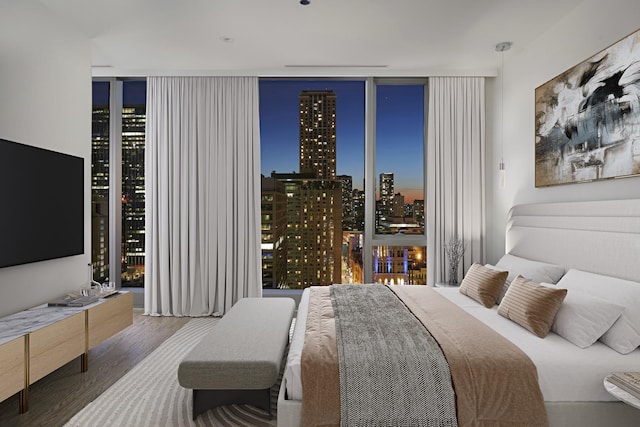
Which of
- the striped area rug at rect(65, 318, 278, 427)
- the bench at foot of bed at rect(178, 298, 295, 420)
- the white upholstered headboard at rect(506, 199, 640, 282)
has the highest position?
the white upholstered headboard at rect(506, 199, 640, 282)

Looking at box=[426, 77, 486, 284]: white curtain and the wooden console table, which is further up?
box=[426, 77, 486, 284]: white curtain

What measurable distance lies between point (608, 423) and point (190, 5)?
12.4 ft

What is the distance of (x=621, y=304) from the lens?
6.90ft

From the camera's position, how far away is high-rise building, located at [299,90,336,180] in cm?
494

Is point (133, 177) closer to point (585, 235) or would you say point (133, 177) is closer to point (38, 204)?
point (38, 204)

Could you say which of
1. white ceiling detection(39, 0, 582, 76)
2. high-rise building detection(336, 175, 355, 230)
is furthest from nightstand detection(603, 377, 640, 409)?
high-rise building detection(336, 175, 355, 230)

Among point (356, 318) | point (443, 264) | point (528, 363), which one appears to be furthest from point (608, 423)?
point (443, 264)

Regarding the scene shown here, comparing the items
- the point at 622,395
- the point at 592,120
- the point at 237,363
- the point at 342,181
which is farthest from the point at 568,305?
the point at 342,181

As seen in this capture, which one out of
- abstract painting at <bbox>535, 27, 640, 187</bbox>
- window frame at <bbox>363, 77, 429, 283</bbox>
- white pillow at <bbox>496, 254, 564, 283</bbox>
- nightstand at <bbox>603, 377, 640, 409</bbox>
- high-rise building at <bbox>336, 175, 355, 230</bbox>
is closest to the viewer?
nightstand at <bbox>603, 377, 640, 409</bbox>

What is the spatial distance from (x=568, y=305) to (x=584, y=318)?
0.44ft

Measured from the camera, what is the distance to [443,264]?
177 inches

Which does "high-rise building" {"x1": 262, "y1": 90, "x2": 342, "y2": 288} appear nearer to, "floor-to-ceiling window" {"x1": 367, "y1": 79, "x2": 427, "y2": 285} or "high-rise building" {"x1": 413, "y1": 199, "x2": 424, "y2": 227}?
"floor-to-ceiling window" {"x1": 367, "y1": 79, "x2": 427, "y2": 285}

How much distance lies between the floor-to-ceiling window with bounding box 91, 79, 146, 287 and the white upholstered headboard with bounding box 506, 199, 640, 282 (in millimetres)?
4320

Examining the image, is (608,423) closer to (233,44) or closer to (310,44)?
(310,44)
